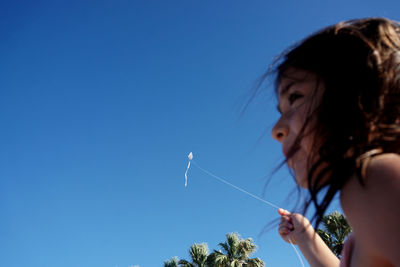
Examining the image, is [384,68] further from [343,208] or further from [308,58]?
[343,208]

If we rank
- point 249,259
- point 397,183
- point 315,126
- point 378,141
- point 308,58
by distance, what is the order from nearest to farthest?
point 397,183, point 378,141, point 315,126, point 308,58, point 249,259

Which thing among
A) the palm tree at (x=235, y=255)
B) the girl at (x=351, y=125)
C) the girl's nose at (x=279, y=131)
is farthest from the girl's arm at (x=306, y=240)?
the palm tree at (x=235, y=255)

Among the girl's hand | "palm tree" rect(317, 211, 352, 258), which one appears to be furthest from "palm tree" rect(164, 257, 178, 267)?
the girl's hand

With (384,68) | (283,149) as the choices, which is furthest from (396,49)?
(283,149)

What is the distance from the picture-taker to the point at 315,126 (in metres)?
0.67

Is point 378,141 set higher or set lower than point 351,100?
lower

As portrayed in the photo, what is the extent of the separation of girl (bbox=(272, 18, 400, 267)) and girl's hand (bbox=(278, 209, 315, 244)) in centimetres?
37

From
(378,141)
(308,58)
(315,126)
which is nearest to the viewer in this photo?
(378,141)

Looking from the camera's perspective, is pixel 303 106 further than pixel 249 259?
No

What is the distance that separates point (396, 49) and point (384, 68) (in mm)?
104

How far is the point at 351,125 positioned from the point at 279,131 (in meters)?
0.22

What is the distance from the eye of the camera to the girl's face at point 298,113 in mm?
696

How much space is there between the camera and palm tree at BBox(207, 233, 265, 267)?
18889 millimetres

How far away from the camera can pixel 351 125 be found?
1.99ft
